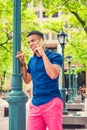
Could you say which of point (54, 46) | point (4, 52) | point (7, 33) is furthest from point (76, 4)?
point (54, 46)

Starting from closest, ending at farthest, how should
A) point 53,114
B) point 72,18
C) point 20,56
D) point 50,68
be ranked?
1. point 50,68
2. point 53,114
3. point 20,56
4. point 72,18

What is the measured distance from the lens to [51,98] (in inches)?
202

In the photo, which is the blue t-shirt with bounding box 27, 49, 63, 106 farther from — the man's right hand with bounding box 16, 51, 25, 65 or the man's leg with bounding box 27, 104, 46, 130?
the man's right hand with bounding box 16, 51, 25, 65

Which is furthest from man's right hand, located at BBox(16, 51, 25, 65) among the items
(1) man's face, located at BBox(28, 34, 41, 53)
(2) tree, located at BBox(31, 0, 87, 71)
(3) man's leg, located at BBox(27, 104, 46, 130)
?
(2) tree, located at BBox(31, 0, 87, 71)

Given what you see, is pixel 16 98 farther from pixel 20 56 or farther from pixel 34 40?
pixel 34 40

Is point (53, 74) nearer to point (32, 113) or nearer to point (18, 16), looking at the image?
point (32, 113)

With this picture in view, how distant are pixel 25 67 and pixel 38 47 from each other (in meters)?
0.50

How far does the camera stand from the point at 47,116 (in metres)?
5.12

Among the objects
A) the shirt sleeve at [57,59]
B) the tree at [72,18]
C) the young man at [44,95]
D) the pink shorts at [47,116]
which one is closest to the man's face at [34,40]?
the young man at [44,95]

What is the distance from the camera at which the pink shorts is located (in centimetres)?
511

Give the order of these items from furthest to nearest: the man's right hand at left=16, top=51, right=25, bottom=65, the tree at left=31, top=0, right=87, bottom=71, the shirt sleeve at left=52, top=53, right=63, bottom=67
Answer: the tree at left=31, top=0, right=87, bottom=71 < the man's right hand at left=16, top=51, right=25, bottom=65 < the shirt sleeve at left=52, top=53, right=63, bottom=67

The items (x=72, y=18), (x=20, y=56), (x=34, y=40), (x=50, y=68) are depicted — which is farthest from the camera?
(x=72, y=18)

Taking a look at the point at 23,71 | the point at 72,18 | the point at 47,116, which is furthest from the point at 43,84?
the point at 72,18

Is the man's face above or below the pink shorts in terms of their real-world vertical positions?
above
